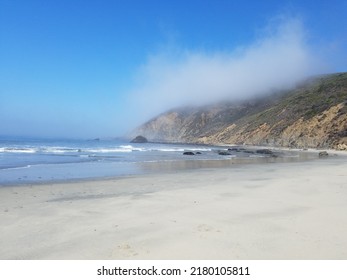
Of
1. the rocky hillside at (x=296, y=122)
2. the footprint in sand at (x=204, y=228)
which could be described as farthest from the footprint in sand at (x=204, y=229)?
the rocky hillside at (x=296, y=122)

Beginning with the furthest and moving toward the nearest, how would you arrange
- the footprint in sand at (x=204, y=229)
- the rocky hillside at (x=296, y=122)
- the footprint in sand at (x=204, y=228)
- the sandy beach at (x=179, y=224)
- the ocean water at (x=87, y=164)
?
the rocky hillside at (x=296, y=122) < the ocean water at (x=87, y=164) < the footprint in sand at (x=204, y=228) < the footprint in sand at (x=204, y=229) < the sandy beach at (x=179, y=224)

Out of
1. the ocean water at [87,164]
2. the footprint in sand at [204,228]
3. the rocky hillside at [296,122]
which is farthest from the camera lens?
the rocky hillside at [296,122]

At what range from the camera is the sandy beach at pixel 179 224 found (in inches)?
249

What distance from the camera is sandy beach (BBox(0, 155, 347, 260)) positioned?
20.7 ft

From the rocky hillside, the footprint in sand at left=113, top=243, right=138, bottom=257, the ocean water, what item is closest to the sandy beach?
the footprint in sand at left=113, top=243, right=138, bottom=257

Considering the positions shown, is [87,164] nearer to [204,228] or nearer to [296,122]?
[204,228]

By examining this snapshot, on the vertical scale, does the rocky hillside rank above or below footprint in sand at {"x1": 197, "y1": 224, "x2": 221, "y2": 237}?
above

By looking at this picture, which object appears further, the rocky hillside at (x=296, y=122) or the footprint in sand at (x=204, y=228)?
the rocky hillside at (x=296, y=122)

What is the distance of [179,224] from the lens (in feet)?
26.9

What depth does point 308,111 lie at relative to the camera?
309 ft

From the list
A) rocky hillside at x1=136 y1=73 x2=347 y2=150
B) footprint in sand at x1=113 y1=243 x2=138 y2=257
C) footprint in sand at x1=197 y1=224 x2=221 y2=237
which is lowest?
footprint in sand at x1=113 y1=243 x2=138 y2=257

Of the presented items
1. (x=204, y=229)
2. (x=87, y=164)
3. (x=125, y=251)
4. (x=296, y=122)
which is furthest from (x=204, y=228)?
(x=296, y=122)

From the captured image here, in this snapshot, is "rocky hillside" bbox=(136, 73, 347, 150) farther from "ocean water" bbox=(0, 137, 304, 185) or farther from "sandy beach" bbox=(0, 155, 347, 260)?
"sandy beach" bbox=(0, 155, 347, 260)

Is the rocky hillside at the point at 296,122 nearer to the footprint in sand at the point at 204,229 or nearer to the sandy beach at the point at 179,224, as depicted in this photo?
the sandy beach at the point at 179,224
